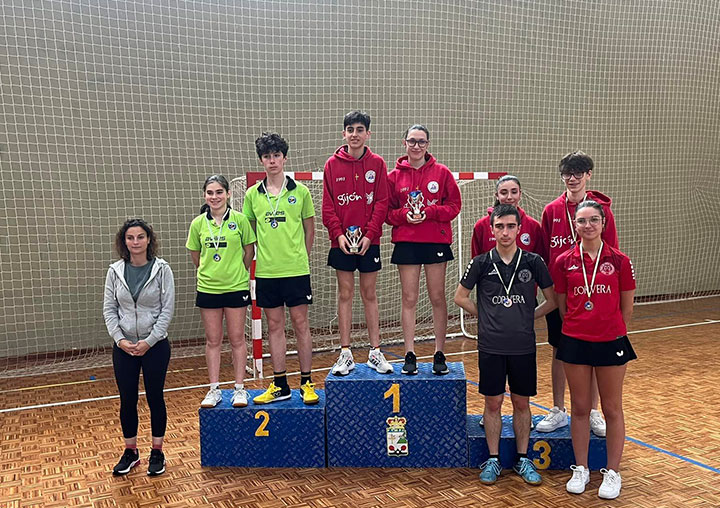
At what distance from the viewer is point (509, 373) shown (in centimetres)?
306

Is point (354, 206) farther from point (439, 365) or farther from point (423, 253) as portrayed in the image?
point (439, 365)

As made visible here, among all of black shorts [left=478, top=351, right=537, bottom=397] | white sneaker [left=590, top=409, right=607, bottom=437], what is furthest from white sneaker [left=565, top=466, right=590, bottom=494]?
black shorts [left=478, top=351, right=537, bottom=397]

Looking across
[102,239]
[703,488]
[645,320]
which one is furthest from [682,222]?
[102,239]

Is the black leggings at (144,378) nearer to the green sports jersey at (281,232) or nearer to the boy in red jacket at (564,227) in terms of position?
the green sports jersey at (281,232)

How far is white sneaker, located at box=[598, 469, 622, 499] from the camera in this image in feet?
9.38

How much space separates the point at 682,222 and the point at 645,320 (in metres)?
2.36

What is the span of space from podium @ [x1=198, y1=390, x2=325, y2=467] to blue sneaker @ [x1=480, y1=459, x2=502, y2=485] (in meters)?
0.88

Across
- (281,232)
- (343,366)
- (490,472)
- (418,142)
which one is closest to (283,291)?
(281,232)

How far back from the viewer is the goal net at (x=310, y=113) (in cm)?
601

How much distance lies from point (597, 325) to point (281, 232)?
1.69 meters

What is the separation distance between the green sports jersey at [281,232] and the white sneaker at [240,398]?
2.22 feet

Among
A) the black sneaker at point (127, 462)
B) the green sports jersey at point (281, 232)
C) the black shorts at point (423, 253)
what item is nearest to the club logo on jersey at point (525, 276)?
the black shorts at point (423, 253)

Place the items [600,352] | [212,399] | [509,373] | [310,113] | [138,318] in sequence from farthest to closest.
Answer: [310,113] → [212,399] → [138,318] → [509,373] → [600,352]

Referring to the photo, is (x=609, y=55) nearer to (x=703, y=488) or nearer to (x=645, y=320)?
(x=645, y=320)
